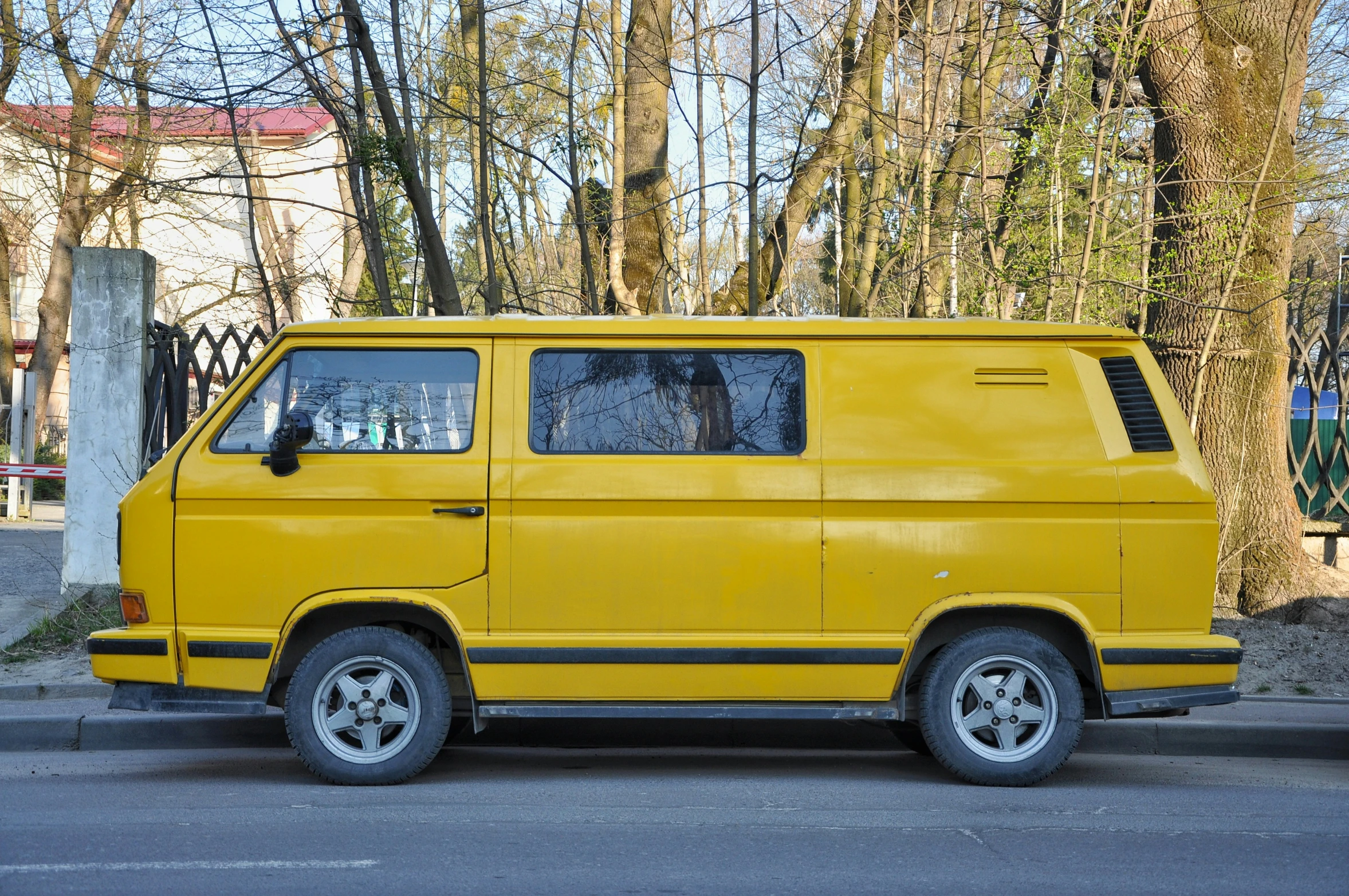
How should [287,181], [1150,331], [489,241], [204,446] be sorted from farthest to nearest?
1. [287,181]
2. [489,241]
3. [1150,331]
4. [204,446]

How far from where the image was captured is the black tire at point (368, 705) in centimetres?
560

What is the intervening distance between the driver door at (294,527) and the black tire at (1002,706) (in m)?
2.21

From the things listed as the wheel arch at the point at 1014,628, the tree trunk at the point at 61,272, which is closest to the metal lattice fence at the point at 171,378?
the wheel arch at the point at 1014,628

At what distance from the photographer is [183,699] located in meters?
5.56

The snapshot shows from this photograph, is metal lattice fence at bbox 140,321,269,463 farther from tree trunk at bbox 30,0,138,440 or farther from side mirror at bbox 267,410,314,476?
tree trunk at bbox 30,0,138,440

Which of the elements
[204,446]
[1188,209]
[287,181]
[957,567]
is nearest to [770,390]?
[957,567]

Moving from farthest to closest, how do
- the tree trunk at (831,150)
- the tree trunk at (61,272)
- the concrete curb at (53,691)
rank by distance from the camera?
1. the tree trunk at (61,272)
2. the tree trunk at (831,150)
3. the concrete curb at (53,691)

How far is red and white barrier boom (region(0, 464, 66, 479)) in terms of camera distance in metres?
16.8

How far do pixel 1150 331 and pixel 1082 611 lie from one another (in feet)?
17.3

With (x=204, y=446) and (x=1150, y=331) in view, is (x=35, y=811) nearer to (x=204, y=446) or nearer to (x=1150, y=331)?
(x=204, y=446)

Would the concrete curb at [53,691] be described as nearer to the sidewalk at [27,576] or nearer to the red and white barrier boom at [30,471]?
the sidewalk at [27,576]

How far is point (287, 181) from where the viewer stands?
96.5 ft

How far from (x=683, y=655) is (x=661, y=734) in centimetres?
163

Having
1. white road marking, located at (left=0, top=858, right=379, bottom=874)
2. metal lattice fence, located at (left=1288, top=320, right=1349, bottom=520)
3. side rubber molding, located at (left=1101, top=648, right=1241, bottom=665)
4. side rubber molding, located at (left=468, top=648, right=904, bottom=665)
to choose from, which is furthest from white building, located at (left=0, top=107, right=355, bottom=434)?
metal lattice fence, located at (left=1288, top=320, right=1349, bottom=520)
